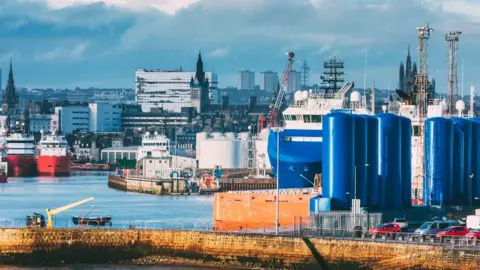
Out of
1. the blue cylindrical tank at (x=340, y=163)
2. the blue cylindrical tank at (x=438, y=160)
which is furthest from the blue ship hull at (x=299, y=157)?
the blue cylindrical tank at (x=340, y=163)

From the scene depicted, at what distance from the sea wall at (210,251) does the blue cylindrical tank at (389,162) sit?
15.4m

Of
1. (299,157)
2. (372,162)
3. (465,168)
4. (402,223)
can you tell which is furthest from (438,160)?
(402,223)

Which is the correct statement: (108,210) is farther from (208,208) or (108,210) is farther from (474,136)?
(474,136)

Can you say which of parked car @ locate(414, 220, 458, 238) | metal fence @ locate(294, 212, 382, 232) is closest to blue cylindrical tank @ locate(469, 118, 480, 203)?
metal fence @ locate(294, 212, 382, 232)

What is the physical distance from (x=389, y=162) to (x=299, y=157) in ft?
28.9

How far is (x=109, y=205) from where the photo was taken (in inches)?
4690

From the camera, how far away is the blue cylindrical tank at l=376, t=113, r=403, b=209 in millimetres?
76062

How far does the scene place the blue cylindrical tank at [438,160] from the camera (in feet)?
267

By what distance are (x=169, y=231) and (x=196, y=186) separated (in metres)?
88.3

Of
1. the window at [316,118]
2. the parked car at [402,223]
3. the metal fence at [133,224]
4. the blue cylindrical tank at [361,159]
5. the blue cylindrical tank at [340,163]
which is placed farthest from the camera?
Result: the window at [316,118]

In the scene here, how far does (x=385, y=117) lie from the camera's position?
77.1 m

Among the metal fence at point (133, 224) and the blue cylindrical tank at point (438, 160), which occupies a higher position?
the blue cylindrical tank at point (438, 160)

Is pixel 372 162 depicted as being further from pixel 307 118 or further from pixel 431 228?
pixel 307 118

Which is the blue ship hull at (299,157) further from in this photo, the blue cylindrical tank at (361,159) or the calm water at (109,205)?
the blue cylindrical tank at (361,159)
